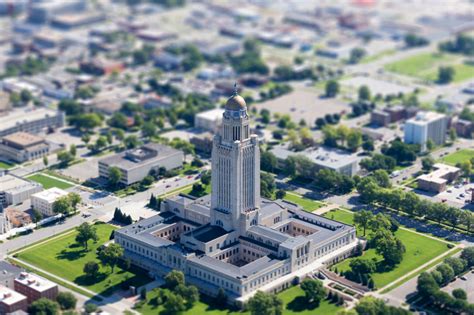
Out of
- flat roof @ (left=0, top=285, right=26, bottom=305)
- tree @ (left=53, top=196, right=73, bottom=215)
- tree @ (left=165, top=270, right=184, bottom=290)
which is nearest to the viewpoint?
flat roof @ (left=0, top=285, right=26, bottom=305)

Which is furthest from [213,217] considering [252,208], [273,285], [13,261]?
[13,261]

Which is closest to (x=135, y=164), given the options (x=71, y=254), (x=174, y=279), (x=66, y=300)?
(x=71, y=254)

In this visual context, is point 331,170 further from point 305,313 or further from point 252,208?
point 305,313

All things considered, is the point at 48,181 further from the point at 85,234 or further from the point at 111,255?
the point at 111,255

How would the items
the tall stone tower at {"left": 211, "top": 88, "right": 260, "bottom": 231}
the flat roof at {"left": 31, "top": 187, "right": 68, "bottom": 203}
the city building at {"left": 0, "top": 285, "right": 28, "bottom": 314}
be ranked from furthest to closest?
the flat roof at {"left": 31, "top": 187, "right": 68, "bottom": 203}, the tall stone tower at {"left": 211, "top": 88, "right": 260, "bottom": 231}, the city building at {"left": 0, "top": 285, "right": 28, "bottom": 314}

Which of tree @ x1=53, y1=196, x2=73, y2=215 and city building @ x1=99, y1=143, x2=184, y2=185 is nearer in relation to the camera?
tree @ x1=53, y1=196, x2=73, y2=215

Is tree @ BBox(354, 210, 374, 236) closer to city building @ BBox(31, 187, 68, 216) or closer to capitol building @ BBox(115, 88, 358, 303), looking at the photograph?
capitol building @ BBox(115, 88, 358, 303)

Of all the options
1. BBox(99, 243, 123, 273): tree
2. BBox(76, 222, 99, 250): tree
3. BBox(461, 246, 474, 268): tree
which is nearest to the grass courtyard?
BBox(461, 246, 474, 268): tree
